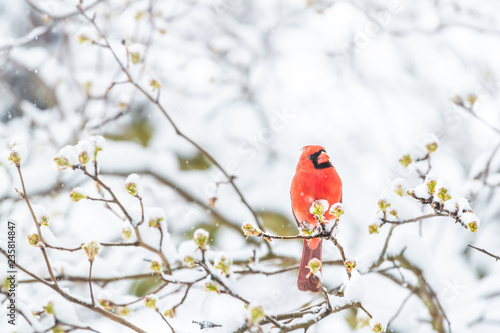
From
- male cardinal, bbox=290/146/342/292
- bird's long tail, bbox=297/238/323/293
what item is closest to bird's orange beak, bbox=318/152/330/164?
male cardinal, bbox=290/146/342/292

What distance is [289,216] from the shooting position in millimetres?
3875

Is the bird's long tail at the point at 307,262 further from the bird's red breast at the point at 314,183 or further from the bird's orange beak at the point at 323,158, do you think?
the bird's orange beak at the point at 323,158

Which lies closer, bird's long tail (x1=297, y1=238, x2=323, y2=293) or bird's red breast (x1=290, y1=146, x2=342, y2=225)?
bird's red breast (x1=290, y1=146, x2=342, y2=225)

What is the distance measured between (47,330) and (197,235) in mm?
573

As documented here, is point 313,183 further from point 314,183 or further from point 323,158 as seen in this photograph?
point 323,158

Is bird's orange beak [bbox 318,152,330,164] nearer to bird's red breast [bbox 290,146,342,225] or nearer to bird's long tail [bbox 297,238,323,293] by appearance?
bird's red breast [bbox 290,146,342,225]

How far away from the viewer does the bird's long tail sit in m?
1.68

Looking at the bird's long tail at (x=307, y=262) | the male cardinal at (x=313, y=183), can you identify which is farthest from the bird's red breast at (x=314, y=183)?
the bird's long tail at (x=307, y=262)

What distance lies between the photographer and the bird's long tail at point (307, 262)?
1677 mm

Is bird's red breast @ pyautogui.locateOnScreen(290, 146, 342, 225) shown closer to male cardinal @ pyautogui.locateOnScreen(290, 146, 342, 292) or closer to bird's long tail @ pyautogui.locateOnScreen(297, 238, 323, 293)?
male cardinal @ pyautogui.locateOnScreen(290, 146, 342, 292)

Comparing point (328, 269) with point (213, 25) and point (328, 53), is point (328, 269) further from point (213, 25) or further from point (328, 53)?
point (213, 25)

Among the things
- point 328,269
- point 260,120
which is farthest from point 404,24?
point 328,269

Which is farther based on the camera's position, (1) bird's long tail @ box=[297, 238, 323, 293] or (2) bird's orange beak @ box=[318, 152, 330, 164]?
(1) bird's long tail @ box=[297, 238, 323, 293]

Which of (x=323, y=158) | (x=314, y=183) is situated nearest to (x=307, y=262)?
(x=314, y=183)
